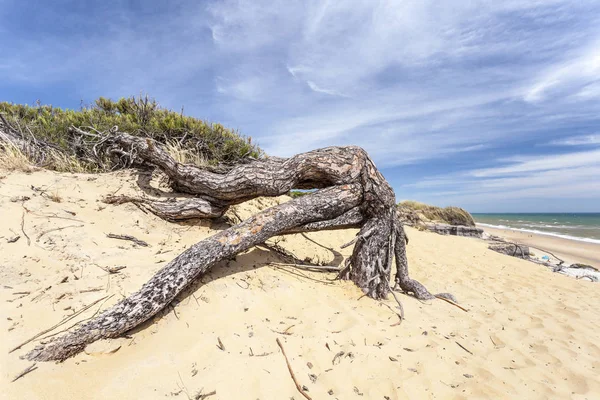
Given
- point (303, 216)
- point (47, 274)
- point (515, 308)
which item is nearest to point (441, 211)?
point (515, 308)

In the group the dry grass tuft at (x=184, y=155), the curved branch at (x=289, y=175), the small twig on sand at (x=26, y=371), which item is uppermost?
the dry grass tuft at (x=184, y=155)

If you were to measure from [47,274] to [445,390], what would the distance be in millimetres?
4136

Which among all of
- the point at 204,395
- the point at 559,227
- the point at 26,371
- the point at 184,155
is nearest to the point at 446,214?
the point at 184,155

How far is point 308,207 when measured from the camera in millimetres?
3936

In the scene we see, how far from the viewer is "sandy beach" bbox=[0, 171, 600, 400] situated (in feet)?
7.09

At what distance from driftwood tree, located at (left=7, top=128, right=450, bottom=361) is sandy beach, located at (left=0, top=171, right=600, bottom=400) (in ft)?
1.15

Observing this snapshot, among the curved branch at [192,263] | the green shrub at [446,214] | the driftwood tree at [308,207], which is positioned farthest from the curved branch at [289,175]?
the green shrub at [446,214]

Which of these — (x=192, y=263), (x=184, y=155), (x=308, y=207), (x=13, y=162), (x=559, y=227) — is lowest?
(x=559, y=227)

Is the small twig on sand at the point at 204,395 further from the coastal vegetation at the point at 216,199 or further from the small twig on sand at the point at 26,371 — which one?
the small twig on sand at the point at 26,371

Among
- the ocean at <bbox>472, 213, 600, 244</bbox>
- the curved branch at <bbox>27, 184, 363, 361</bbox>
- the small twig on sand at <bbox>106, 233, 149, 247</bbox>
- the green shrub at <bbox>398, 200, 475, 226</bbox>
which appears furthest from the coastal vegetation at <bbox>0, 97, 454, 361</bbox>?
the ocean at <bbox>472, 213, 600, 244</bbox>

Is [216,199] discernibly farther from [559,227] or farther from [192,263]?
[559,227]

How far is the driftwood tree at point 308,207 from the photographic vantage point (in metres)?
3.49

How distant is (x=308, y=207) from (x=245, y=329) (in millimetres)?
1821

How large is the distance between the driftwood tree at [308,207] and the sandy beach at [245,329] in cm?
35
